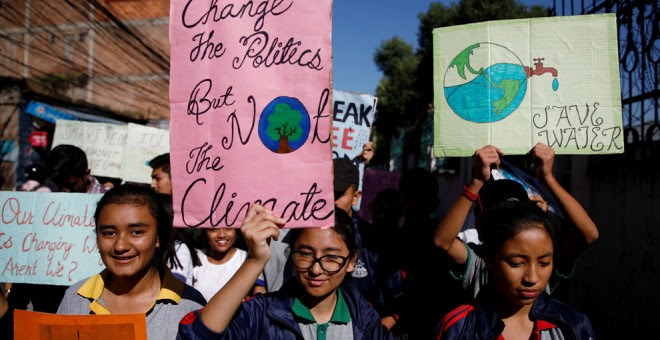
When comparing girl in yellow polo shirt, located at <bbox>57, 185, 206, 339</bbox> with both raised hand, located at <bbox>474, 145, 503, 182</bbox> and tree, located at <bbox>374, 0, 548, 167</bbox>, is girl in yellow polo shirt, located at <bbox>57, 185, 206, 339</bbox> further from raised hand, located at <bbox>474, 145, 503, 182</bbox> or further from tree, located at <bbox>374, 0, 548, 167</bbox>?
tree, located at <bbox>374, 0, 548, 167</bbox>

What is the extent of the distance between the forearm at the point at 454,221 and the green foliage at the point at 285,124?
0.77 meters

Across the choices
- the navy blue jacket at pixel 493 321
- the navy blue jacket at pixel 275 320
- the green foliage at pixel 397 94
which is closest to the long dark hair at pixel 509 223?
the navy blue jacket at pixel 493 321

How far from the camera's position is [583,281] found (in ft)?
18.0

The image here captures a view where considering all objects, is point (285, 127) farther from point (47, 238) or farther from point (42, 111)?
point (42, 111)

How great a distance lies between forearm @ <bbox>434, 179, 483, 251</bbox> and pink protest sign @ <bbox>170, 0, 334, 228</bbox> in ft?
1.92

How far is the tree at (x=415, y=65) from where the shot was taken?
21312 millimetres

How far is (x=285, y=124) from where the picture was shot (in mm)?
2113

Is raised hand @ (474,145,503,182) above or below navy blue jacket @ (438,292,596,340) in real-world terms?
above

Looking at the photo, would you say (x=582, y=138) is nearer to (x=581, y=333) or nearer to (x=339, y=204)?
(x=581, y=333)

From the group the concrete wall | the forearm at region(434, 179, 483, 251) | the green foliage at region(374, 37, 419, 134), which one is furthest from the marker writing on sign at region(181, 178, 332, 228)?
the green foliage at region(374, 37, 419, 134)

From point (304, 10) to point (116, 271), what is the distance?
1.28 meters

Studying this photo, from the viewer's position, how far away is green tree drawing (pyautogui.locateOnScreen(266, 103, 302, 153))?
6.93 ft

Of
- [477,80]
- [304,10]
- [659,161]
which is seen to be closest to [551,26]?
[477,80]

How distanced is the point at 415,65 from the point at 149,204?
25759mm
